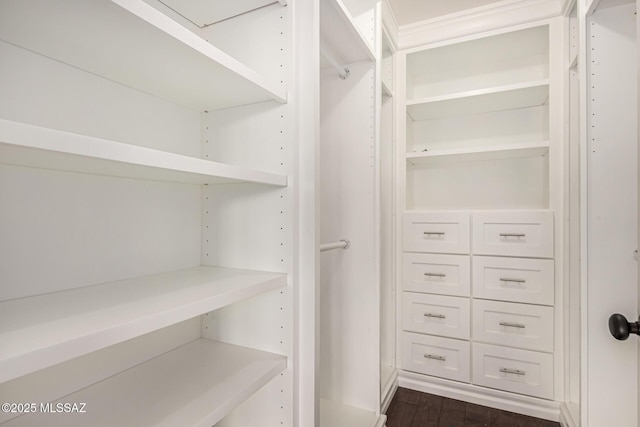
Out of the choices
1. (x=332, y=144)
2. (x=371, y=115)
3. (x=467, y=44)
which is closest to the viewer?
(x=371, y=115)

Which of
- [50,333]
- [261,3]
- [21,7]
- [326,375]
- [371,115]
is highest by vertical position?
[261,3]

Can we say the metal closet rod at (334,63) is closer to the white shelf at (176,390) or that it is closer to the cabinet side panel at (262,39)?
the cabinet side panel at (262,39)

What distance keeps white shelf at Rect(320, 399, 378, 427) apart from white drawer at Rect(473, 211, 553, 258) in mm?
1052

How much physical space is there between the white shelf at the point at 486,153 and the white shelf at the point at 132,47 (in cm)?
129

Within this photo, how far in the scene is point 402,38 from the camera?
2010 mm

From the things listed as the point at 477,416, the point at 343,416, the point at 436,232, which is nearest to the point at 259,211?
the point at 343,416

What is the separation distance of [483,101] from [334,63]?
0.99 metres

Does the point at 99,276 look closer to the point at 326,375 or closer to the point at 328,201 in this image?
the point at 328,201

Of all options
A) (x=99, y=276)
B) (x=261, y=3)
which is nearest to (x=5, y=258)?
(x=99, y=276)

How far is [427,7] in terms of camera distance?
182 centimetres

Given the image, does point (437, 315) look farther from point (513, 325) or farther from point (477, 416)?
point (477, 416)

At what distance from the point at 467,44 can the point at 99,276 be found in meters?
2.17

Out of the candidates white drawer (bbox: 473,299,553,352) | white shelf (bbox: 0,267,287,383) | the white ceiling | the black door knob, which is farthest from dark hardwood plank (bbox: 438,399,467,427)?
the white ceiling

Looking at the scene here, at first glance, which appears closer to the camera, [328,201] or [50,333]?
[50,333]
